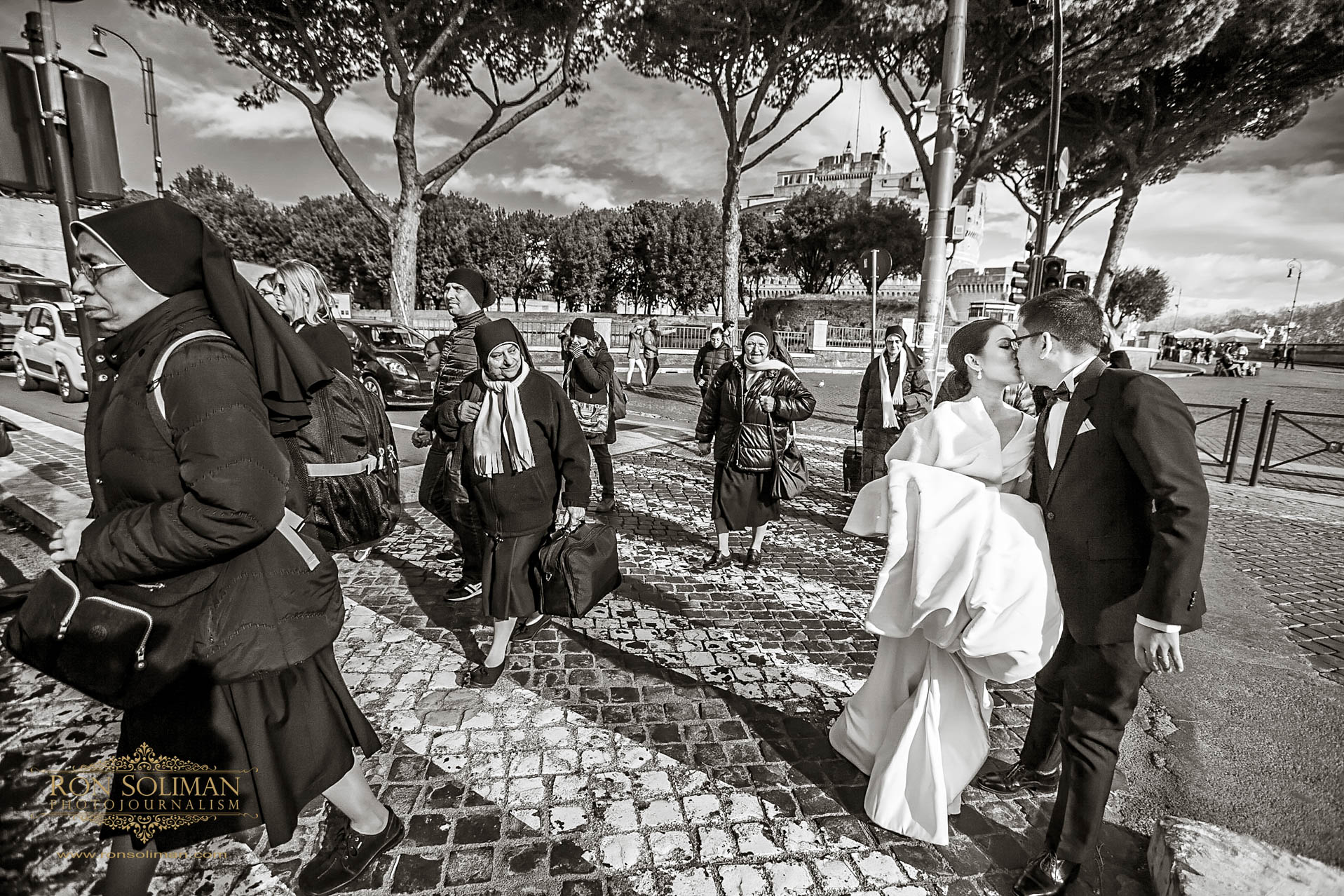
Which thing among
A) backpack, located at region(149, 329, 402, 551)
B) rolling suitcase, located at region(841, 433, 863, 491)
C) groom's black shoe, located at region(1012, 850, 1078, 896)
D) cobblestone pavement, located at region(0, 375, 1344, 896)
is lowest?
cobblestone pavement, located at region(0, 375, 1344, 896)

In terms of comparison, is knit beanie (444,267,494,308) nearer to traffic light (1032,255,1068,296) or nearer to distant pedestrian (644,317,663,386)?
traffic light (1032,255,1068,296)

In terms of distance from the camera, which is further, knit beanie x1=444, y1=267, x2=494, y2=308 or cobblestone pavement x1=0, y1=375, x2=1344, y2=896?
knit beanie x1=444, y1=267, x2=494, y2=308

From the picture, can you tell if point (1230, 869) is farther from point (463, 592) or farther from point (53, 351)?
point (53, 351)

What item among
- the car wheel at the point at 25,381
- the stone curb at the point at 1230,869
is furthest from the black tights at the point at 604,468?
the car wheel at the point at 25,381

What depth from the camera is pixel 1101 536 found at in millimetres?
2076

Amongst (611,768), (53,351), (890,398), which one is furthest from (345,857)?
(53,351)

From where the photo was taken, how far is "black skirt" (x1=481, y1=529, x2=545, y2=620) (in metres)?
3.27

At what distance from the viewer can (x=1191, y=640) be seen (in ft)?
13.5

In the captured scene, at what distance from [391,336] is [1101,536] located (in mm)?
15921

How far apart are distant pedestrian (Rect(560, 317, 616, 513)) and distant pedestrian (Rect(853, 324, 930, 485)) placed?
8.21ft

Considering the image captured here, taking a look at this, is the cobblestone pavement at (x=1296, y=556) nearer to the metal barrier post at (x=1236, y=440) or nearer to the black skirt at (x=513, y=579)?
the metal barrier post at (x=1236, y=440)

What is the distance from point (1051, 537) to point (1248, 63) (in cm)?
2270

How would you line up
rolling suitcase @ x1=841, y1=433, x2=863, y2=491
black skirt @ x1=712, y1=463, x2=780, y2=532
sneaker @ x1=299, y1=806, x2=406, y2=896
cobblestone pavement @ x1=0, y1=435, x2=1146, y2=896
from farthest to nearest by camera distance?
rolling suitcase @ x1=841, y1=433, x2=863, y2=491 → black skirt @ x1=712, y1=463, x2=780, y2=532 → cobblestone pavement @ x1=0, y1=435, x2=1146, y2=896 → sneaker @ x1=299, y1=806, x2=406, y2=896

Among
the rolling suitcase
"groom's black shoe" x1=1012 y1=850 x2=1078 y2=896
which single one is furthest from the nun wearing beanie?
the rolling suitcase
